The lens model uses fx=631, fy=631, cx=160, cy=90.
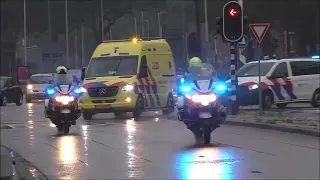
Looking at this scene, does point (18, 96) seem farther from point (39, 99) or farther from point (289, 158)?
point (289, 158)

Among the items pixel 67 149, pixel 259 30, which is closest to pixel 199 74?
pixel 67 149

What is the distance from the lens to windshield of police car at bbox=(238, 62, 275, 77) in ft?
76.7

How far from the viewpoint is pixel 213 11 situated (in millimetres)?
51469

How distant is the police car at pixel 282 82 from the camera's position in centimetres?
2262

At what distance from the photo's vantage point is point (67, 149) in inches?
534

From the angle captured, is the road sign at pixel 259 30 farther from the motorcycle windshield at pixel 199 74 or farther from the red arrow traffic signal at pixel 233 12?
the motorcycle windshield at pixel 199 74

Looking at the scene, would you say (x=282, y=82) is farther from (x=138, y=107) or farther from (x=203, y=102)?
(x=203, y=102)

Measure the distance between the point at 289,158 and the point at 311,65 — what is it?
13.4 metres

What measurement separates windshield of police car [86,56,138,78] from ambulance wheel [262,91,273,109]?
4.72 m

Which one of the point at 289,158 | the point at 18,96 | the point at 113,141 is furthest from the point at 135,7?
the point at 289,158

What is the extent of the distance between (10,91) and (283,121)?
845 inches

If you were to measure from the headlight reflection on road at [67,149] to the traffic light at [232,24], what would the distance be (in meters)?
6.00

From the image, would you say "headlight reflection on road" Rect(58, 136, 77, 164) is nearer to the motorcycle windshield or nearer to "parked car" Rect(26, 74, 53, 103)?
the motorcycle windshield

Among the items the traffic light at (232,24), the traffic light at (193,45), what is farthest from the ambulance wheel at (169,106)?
the traffic light at (193,45)
